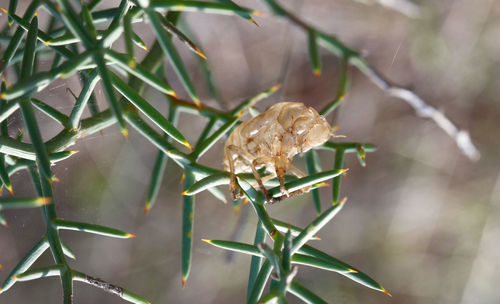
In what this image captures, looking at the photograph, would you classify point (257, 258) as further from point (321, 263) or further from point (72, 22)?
point (72, 22)

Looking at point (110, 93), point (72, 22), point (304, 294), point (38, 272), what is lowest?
point (304, 294)

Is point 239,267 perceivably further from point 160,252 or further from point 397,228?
point 397,228

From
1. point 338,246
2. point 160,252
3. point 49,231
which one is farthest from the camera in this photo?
point 338,246

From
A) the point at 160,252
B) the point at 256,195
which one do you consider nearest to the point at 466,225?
the point at 160,252

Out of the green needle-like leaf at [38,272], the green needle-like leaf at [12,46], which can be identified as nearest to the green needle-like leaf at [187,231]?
the green needle-like leaf at [38,272]

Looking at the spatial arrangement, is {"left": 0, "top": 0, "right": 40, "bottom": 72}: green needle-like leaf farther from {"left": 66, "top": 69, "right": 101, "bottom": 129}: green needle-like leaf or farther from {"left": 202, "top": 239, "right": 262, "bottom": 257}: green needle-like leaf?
{"left": 202, "top": 239, "right": 262, "bottom": 257}: green needle-like leaf

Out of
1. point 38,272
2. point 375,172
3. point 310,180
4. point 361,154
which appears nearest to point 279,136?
point 361,154
